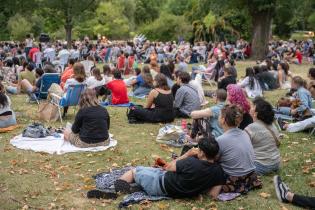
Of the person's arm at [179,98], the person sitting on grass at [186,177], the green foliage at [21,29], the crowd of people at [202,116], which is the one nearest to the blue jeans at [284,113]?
the crowd of people at [202,116]

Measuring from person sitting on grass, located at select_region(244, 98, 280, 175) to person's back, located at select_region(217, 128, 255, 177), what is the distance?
63 cm

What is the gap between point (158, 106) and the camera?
10.5 meters

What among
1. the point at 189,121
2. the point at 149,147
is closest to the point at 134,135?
the point at 149,147

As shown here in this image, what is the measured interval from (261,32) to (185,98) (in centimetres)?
2013

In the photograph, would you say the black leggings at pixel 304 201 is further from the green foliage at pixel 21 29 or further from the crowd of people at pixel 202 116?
the green foliage at pixel 21 29

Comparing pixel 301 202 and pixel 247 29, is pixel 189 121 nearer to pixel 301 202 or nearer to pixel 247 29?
pixel 301 202

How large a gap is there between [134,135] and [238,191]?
382 cm

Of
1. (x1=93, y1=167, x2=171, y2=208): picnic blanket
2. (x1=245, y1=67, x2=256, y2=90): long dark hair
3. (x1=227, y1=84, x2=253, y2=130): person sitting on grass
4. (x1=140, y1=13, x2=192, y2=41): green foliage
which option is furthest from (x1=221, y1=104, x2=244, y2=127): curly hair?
(x1=140, y1=13, x2=192, y2=41): green foliage

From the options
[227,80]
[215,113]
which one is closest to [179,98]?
[227,80]

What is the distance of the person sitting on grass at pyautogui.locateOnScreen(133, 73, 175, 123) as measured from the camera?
10.3 m

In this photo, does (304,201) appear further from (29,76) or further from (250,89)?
(29,76)

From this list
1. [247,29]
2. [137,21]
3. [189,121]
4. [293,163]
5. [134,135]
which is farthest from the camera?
[137,21]

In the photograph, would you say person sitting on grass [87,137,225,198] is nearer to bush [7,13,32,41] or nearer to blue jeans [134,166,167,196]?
blue jeans [134,166,167,196]

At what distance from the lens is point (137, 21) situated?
6131cm
